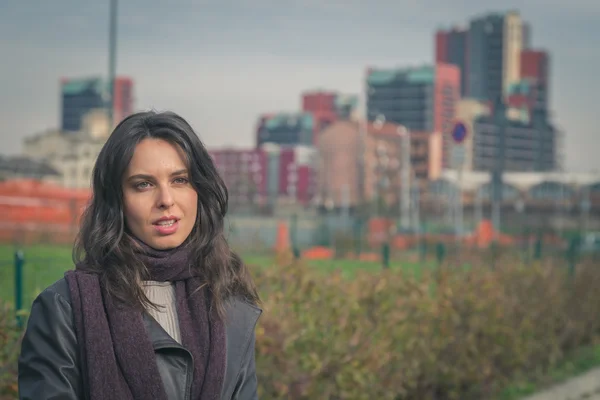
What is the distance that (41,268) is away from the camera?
32.9 ft

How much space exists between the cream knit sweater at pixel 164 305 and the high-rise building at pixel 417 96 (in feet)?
504

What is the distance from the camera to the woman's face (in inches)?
104

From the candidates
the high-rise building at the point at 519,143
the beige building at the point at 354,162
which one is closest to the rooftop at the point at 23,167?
the beige building at the point at 354,162

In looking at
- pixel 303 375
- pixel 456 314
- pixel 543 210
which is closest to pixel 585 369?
pixel 456 314

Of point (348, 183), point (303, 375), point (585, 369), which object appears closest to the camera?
point (303, 375)

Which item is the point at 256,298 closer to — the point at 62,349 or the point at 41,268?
the point at 62,349

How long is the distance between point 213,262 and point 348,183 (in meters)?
120

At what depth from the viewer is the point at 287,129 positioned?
176 m

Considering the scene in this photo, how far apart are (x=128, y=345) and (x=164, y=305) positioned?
0.18 meters

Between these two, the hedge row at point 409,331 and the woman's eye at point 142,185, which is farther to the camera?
the hedge row at point 409,331

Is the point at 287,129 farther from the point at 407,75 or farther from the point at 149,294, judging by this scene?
the point at 149,294

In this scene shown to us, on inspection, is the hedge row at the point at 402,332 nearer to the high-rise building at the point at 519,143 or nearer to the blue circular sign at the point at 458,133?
the blue circular sign at the point at 458,133

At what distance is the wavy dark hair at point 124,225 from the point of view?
2588 mm

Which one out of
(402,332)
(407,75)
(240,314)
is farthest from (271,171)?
(240,314)
